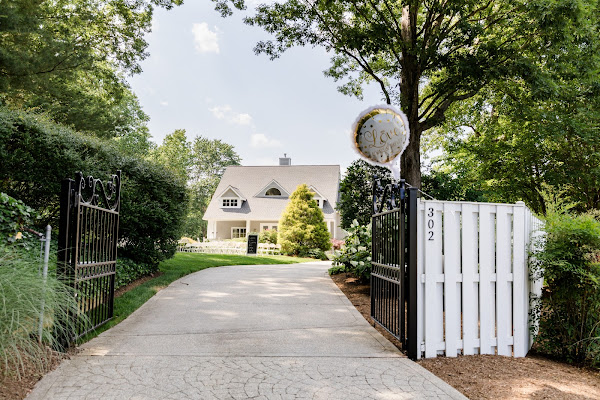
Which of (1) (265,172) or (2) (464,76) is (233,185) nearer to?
(1) (265,172)

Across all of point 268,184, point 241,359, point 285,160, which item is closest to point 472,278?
point 241,359

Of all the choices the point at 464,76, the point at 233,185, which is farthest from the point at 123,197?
the point at 233,185

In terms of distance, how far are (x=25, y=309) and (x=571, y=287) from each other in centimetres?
592

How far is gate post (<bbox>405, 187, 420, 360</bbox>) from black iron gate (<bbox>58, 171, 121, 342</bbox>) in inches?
142

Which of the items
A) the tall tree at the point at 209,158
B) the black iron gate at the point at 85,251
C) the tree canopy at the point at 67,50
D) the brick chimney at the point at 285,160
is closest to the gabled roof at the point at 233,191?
the brick chimney at the point at 285,160

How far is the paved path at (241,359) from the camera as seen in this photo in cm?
365

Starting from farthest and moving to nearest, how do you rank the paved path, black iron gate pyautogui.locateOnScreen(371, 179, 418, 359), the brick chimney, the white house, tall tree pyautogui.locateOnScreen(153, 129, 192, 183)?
tall tree pyautogui.locateOnScreen(153, 129, 192, 183), the brick chimney, the white house, black iron gate pyautogui.locateOnScreen(371, 179, 418, 359), the paved path

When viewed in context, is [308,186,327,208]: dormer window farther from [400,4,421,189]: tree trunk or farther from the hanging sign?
the hanging sign

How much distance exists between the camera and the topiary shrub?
494 centimetres

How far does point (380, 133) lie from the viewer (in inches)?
340

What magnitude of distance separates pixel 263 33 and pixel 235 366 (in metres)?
→ 9.76

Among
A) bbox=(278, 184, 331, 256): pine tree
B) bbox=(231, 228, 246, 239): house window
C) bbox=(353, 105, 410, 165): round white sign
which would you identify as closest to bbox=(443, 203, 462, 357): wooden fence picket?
bbox=(353, 105, 410, 165): round white sign

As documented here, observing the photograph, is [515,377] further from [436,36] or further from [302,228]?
[302,228]

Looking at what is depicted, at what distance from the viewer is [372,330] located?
5.94 meters
